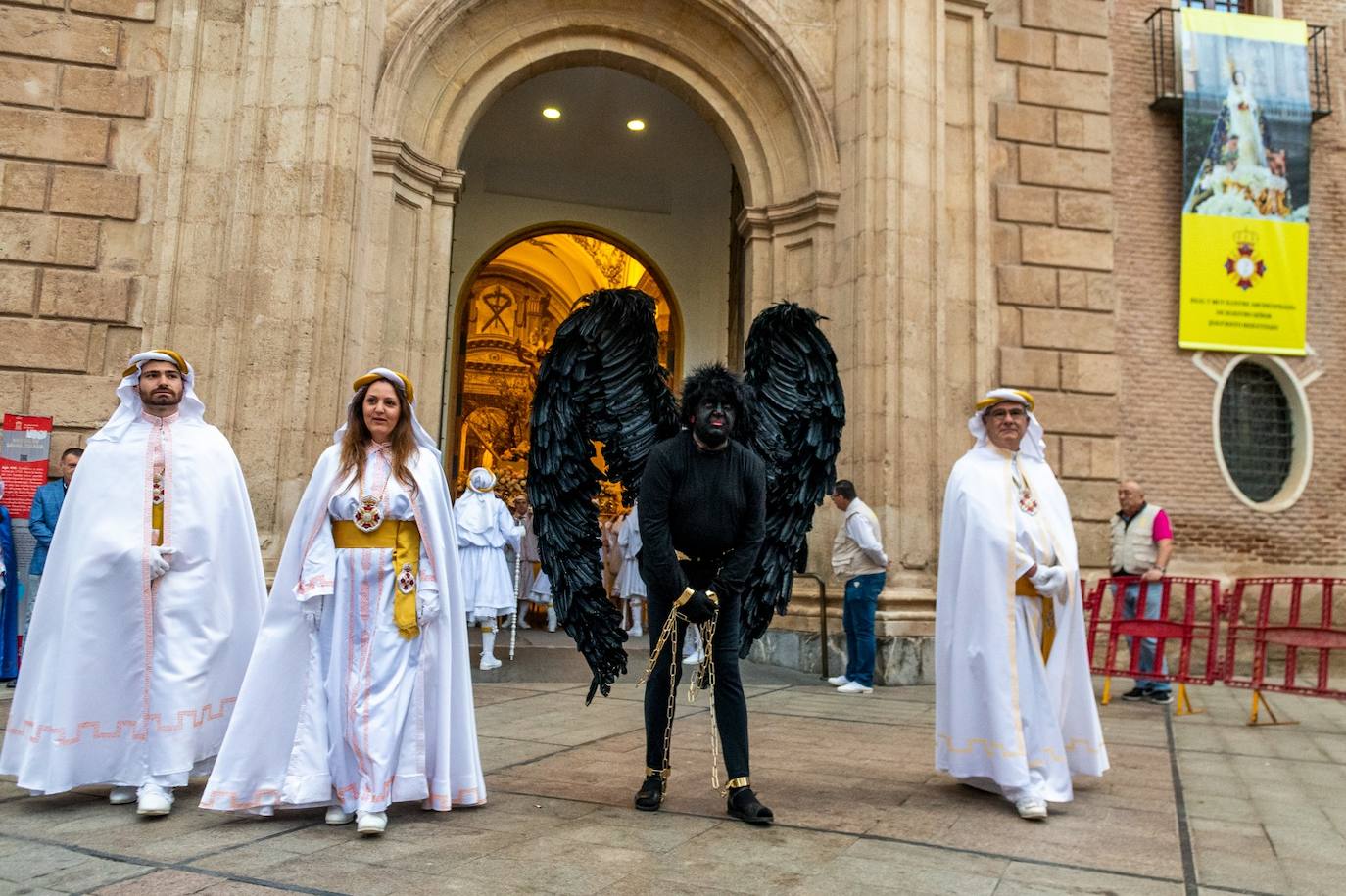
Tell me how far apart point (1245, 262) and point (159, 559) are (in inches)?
473

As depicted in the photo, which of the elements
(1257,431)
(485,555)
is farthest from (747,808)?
(1257,431)

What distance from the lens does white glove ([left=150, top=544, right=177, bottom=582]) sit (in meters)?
4.59

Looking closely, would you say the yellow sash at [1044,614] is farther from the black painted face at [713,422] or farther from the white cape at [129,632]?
the white cape at [129,632]

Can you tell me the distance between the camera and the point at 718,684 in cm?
449

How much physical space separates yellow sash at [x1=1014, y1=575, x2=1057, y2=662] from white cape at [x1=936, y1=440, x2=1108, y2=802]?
1.6 inches

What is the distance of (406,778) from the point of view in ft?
13.9

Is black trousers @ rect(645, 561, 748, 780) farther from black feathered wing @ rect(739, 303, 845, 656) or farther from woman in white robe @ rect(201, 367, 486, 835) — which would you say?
woman in white robe @ rect(201, 367, 486, 835)

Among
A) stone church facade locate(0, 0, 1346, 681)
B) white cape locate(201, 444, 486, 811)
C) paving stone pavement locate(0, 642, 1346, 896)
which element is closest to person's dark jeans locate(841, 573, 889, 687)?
stone church facade locate(0, 0, 1346, 681)

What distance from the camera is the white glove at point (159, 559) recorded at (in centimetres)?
459

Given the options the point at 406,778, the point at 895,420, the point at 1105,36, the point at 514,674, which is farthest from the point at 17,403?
the point at 1105,36

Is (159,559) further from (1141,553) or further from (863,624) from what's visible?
(1141,553)

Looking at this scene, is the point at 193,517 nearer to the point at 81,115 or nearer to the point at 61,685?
the point at 61,685

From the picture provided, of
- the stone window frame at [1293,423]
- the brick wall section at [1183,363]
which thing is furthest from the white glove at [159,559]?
the stone window frame at [1293,423]

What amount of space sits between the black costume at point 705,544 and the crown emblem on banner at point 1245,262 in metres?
9.88
